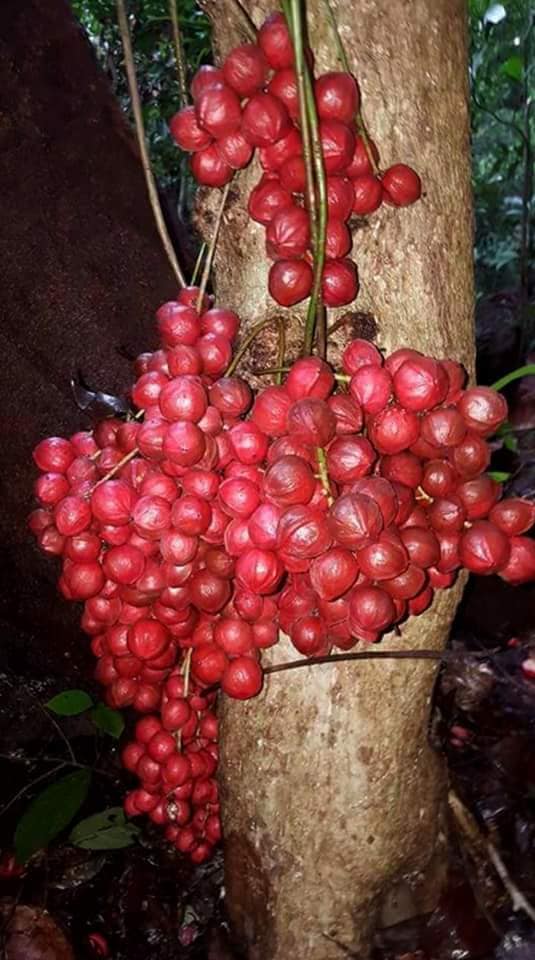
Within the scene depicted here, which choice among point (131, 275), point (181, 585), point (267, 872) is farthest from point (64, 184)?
point (267, 872)

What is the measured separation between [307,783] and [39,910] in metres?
0.70

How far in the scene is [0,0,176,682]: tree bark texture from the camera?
158 centimetres

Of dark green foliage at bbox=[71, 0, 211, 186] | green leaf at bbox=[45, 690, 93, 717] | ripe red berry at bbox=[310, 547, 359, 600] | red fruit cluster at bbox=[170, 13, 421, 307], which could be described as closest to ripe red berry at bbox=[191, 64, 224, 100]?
red fruit cluster at bbox=[170, 13, 421, 307]

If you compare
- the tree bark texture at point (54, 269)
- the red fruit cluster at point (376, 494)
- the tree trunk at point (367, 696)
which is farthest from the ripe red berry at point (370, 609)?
the tree bark texture at point (54, 269)

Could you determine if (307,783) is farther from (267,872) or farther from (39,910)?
(39,910)

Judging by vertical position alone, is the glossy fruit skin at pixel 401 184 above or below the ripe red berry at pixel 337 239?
above

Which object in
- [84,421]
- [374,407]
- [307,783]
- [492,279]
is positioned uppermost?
[374,407]

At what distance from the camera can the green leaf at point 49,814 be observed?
4.47 ft

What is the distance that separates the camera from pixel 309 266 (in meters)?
0.81

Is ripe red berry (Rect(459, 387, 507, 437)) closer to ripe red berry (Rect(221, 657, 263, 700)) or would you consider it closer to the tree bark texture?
ripe red berry (Rect(221, 657, 263, 700))

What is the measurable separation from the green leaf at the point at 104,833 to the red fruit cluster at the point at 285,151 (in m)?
1.12

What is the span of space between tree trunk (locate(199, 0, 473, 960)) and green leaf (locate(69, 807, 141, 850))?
350 mm

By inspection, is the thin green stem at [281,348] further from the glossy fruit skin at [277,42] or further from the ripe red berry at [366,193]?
the glossy fruit skin at [277,42]

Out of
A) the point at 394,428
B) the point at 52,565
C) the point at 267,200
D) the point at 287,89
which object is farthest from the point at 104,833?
the point at 287,89
